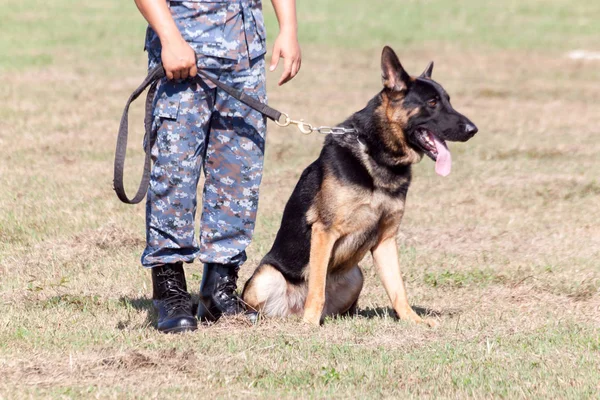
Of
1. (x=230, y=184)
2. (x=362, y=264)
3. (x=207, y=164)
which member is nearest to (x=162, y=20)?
(x=207, y=164)

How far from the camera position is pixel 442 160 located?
559 cm

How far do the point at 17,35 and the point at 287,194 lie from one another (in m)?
13.4

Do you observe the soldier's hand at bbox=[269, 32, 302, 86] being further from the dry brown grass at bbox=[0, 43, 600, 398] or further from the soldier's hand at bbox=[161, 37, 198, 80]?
the dry brown grass at bbox=[0, 43, 600, 398]

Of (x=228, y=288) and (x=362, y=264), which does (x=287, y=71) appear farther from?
(x=362, y=264)

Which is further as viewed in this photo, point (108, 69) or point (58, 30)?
point (58, 30)

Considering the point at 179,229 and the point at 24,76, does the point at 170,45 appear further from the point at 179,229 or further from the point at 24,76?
the point at 24,76

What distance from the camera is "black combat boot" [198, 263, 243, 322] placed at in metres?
5.51

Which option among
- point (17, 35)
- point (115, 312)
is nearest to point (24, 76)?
point (17, 35)

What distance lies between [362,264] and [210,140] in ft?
7.58

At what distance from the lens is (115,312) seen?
5758 millimetres

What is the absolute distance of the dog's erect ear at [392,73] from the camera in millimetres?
5602

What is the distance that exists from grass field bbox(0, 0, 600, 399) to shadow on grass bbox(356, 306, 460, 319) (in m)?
0.03

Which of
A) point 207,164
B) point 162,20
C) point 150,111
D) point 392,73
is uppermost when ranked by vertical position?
point 162,20

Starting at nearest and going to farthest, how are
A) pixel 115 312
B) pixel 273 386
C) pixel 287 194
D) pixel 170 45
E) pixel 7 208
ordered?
pixel 273 386
pixel 170 45
pixel 115 312
pixel 7 208
pixel 287 194
